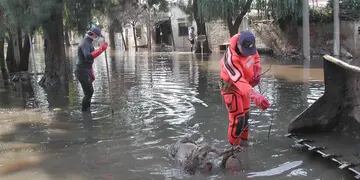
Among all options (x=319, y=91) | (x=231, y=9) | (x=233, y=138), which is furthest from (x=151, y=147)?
(x=231, y=9)

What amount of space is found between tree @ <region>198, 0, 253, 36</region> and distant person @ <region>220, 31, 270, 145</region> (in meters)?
19.4

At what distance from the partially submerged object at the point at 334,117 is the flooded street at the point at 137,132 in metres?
0.26

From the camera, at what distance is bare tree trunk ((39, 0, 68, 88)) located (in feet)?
51.9

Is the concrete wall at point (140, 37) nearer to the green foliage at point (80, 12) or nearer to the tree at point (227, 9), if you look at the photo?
the tree at point (227, 9)

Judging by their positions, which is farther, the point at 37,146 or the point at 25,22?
the point at 25,22

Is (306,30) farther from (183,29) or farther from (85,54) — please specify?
(183,29)

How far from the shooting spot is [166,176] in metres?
5.94

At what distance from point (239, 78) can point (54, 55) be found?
10971mm

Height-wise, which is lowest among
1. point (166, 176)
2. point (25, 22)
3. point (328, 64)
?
point (166, 176)

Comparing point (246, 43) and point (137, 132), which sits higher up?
point (246, 43)

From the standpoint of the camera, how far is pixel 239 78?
6.29 metres

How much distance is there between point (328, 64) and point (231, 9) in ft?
63.8

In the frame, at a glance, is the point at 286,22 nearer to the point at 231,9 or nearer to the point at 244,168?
the point at 231,9

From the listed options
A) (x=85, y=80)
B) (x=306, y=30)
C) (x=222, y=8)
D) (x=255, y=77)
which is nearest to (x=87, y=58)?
(x=85, y=80)
